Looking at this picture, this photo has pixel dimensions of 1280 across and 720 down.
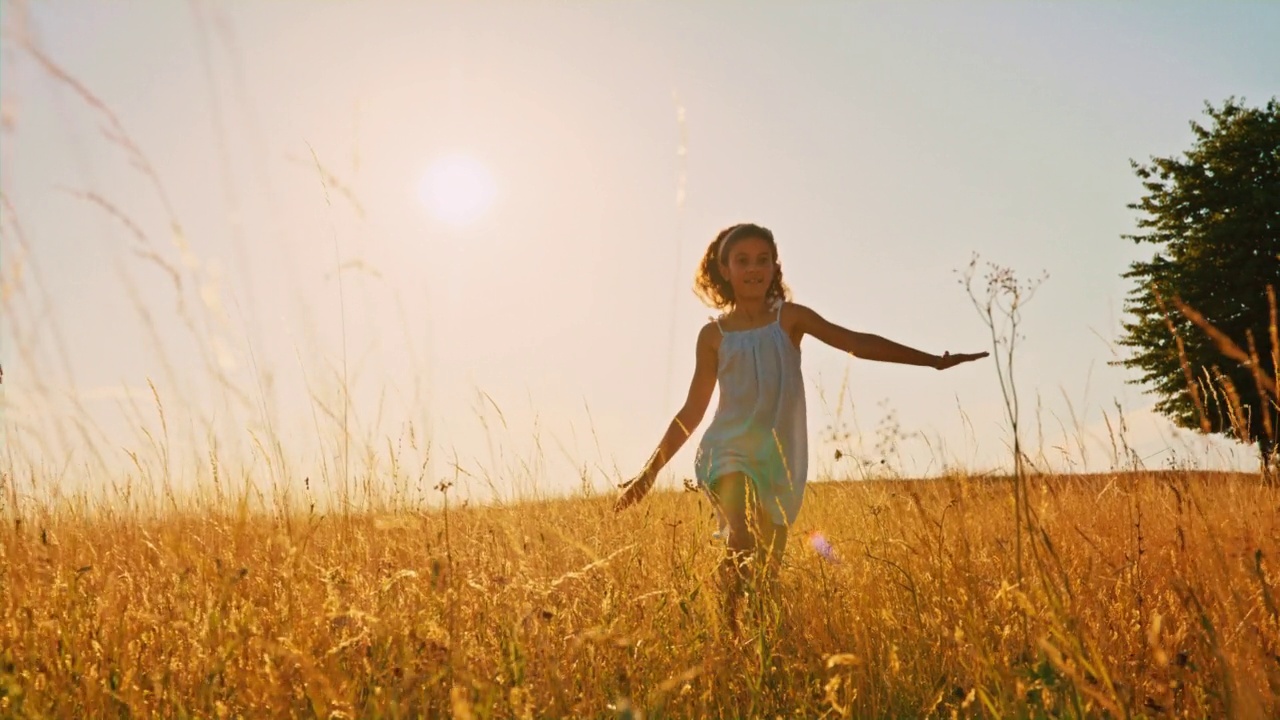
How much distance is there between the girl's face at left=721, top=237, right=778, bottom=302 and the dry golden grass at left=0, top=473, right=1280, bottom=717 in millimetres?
1293

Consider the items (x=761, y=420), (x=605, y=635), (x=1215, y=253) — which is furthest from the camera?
(x=1215, y=253)

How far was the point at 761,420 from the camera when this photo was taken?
13.6ft

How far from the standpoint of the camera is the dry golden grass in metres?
1.99

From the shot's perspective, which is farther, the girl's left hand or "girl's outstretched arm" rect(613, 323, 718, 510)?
"girl's outstretched arm" rect(613, 323, 718, 510)

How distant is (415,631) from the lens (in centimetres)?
210

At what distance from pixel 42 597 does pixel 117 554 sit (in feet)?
2.84

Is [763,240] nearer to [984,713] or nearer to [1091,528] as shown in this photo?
[1091,528]

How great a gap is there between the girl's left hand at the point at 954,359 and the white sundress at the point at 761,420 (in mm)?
772

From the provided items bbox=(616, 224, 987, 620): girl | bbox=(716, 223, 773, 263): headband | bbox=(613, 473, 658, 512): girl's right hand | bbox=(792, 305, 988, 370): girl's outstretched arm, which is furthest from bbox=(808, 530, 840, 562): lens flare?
bbox=(716, 223, 773, 263): headband

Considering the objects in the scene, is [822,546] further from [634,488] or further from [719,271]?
[719,271]

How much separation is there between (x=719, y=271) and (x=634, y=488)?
157 cm

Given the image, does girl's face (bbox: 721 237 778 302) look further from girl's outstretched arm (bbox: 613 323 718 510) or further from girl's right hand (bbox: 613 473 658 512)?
girl's right hand (bbox: 613 473 658 512)

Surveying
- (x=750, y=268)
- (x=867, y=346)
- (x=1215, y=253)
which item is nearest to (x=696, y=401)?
(x=750, y=268)

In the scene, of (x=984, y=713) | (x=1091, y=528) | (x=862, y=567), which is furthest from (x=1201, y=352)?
(x=984, y=713)
